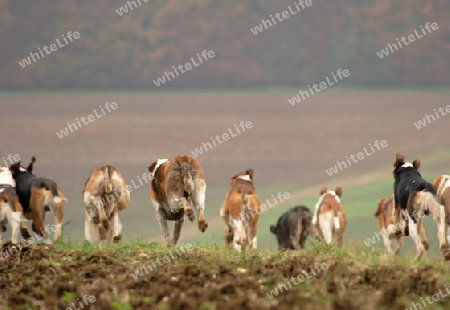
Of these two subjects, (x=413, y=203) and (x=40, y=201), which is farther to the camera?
(x=40, y=201)

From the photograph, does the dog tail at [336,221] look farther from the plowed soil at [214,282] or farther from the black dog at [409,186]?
the plowed soil at [214,282]

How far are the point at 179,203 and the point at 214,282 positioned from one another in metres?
4.37

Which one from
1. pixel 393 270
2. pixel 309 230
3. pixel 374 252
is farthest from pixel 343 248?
pixel 309 230

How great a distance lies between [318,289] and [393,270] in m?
1.34

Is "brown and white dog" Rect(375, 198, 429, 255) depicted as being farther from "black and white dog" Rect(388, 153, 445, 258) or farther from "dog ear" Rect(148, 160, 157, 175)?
"dog ear" Rect(148, 160, 157, 175)

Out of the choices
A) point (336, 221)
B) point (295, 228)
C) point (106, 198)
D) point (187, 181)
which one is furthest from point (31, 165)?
point (336, 221)

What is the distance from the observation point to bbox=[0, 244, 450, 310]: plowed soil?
8.06m

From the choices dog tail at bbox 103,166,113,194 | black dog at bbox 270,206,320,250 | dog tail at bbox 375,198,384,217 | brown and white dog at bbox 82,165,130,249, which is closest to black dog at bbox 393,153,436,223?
dog tail at bbox 375,198,384,217

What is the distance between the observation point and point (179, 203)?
43.9ft

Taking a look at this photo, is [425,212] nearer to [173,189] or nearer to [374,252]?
[374,252]

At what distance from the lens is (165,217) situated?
14.4 meters

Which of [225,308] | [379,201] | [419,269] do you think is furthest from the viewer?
[379,201]

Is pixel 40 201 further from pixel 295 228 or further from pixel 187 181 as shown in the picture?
pixel 295 228

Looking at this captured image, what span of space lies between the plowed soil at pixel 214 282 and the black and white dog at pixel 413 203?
96.0 inches
